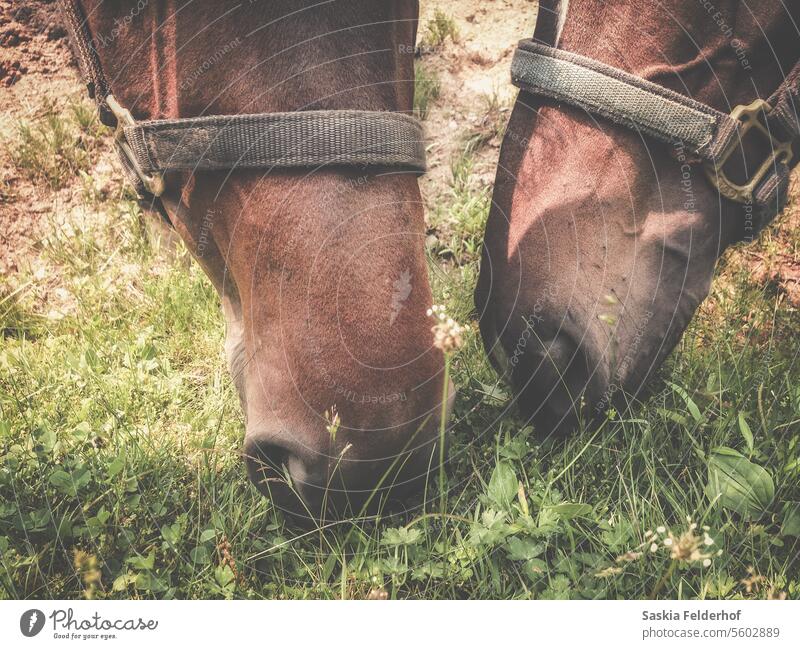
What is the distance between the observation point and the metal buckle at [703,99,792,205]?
1075 millimetres

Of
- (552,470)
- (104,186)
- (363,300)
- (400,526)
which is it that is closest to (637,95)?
(363,300)

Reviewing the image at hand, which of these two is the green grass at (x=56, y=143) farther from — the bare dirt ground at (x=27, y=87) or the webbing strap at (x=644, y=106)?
the webbing strap at (x=644, y=106)

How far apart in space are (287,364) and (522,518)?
1.67 feet

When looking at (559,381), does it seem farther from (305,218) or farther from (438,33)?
(438,33)

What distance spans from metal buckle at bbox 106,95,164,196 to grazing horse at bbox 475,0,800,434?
0.60 meters

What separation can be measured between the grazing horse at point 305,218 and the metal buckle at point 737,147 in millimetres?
491

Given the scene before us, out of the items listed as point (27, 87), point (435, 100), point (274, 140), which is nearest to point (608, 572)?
point (274, 140)

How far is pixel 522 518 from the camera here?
1.19 metres

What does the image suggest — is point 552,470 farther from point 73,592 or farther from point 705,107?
point 73,592

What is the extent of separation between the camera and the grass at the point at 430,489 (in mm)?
1150

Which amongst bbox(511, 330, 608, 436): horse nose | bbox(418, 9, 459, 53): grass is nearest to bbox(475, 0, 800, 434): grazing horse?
bbox(511, 330, 608, 436): horse nose

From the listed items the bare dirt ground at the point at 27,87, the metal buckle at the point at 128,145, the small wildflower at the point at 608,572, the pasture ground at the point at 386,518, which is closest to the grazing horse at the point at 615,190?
the pasture ground at the point at 386,518

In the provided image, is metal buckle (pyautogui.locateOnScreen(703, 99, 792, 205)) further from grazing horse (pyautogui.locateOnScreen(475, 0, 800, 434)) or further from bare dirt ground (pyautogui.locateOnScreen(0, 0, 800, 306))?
bare dirt ground (pyautogui.locateOnScreen(0, 0, 800, 306))
